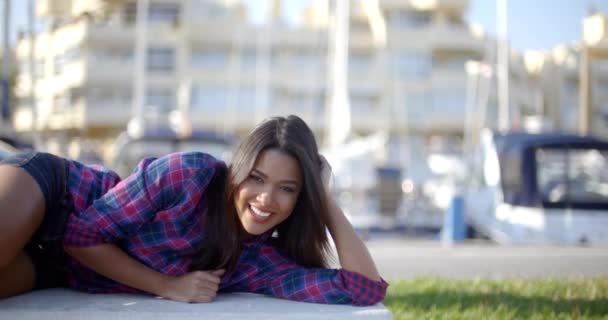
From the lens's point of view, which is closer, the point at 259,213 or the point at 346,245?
the point at 259,213

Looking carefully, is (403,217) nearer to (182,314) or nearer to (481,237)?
(481,237)

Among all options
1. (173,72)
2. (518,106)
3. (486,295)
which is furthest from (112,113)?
(486,295)

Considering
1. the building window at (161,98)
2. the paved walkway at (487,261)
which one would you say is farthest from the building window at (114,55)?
the paved walkway at (487,261)

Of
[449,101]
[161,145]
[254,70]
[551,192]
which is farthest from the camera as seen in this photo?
[449,101]

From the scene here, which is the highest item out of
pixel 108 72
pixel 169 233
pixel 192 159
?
pixel 108 72

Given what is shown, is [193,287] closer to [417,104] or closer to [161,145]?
[161,145]

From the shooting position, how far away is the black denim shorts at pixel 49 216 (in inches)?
123

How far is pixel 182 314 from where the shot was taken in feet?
9.59

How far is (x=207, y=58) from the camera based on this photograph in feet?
149

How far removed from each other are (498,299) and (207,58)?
4119cm

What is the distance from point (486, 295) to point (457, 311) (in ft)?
2.70

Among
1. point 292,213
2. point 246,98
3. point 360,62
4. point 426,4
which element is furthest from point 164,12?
point 292,213

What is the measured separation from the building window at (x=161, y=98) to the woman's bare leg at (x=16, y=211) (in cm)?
4248

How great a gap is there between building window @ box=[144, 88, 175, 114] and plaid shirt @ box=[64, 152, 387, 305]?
4215 centimetres
